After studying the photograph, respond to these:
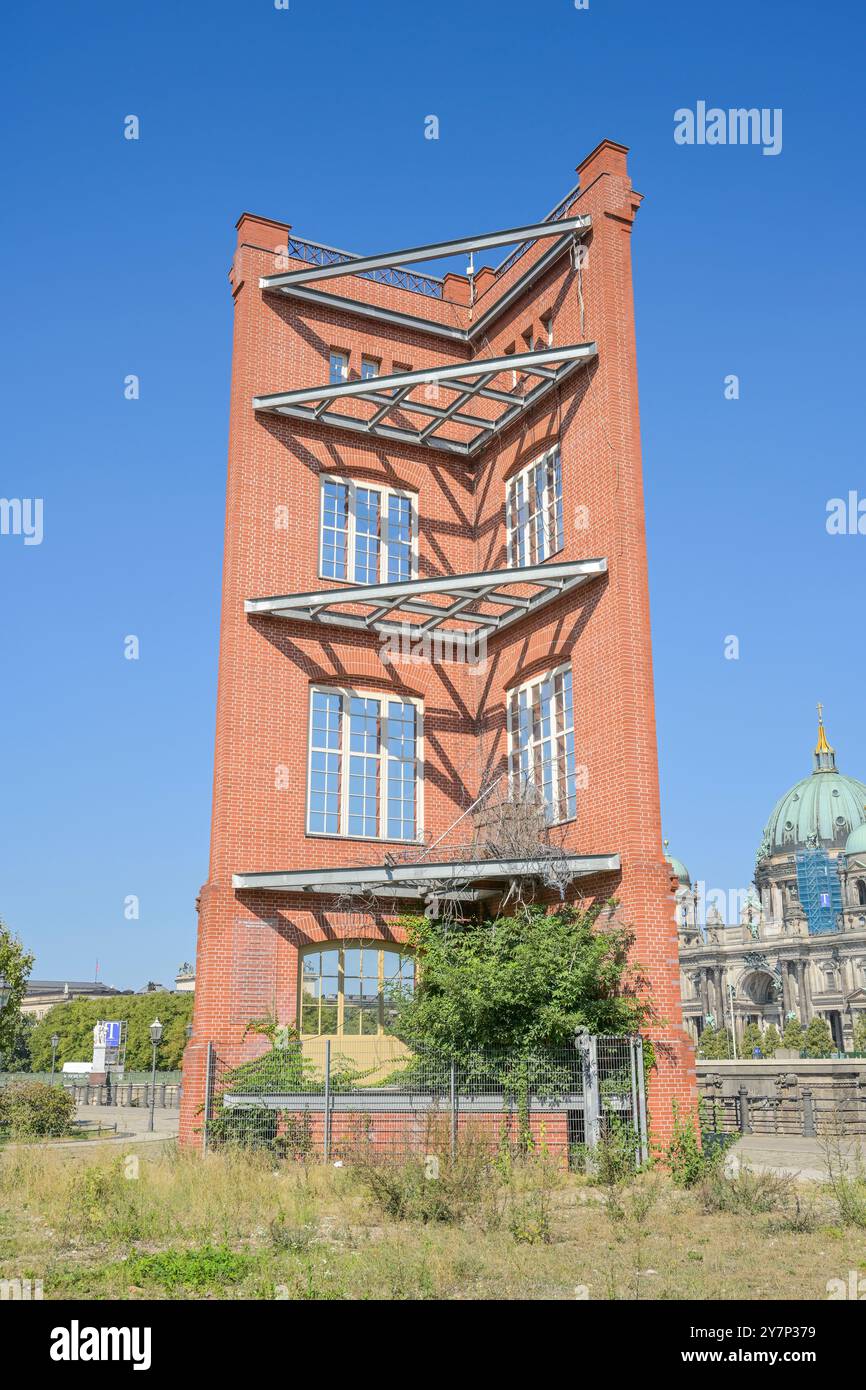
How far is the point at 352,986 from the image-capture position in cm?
2150

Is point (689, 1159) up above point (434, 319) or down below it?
below

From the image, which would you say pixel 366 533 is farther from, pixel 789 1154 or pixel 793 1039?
pixel 793 1039

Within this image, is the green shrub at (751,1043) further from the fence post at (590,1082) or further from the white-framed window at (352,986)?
the fence post at (590,1082)

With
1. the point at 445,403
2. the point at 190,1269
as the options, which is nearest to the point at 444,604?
the point at 445,403

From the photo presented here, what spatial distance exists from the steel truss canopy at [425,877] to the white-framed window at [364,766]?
1886 mm

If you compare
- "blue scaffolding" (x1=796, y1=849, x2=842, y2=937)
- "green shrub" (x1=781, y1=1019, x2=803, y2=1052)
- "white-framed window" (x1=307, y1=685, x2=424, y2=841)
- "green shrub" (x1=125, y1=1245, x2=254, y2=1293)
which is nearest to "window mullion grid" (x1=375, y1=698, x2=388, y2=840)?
"white-framed window" (x1=307, y1=685, x2=424, y2=841)

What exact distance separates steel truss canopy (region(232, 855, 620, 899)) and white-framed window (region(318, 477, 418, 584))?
6638 millimetres

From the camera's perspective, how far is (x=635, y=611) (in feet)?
65.6

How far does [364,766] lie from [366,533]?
16.6 feet

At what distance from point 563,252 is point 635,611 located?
7.96 meters

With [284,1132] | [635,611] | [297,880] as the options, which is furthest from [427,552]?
[284,1132]

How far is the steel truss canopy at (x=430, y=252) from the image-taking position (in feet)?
73.0

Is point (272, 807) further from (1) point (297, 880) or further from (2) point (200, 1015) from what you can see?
(2) point (200, 1015)

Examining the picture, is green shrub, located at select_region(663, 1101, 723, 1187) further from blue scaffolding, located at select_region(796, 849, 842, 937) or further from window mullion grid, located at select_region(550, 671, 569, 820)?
blue scaffolding, located at select_region(796, 849, 842, 937)
